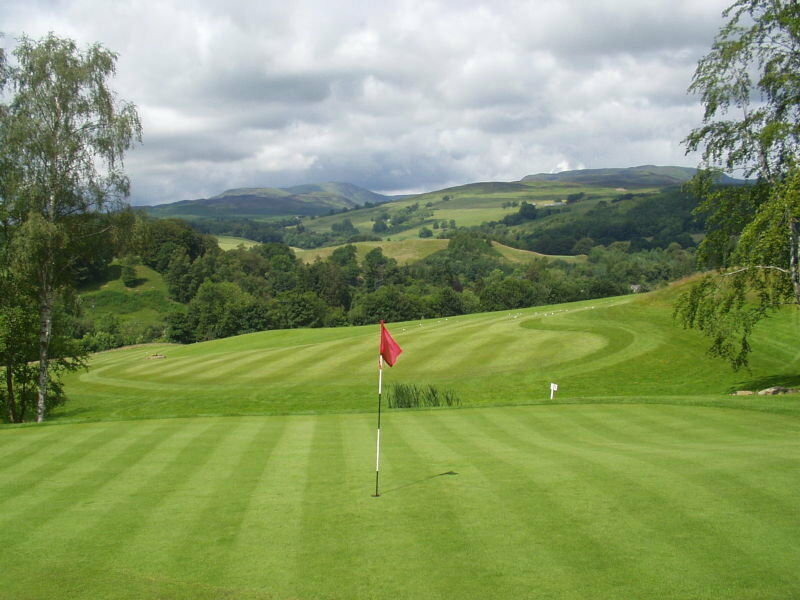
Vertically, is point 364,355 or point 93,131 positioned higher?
point 93,131

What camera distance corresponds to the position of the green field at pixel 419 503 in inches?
284

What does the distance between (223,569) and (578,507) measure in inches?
206

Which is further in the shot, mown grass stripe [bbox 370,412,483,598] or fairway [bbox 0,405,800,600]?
fairway [bbox 0,405,800,600]

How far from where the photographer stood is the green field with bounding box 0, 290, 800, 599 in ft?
23.6

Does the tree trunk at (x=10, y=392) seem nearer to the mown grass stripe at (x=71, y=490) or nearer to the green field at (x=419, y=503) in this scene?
the green field at (x=419, y=503)

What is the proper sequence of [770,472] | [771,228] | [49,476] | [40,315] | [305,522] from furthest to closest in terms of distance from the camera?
1. [40,315]
2. [771,228]
3. [49,476]
4. [770,472]
5. [305,522]

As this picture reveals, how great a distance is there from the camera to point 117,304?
136 meters

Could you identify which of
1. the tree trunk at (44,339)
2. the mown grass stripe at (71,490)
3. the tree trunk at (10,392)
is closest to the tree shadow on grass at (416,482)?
the mown grass stripe at (71,490)

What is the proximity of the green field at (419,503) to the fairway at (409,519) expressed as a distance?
0.12 ft

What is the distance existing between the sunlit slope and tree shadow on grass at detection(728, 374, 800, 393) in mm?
126

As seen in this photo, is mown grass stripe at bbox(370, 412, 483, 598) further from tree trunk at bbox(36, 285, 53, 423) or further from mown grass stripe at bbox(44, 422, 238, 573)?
tree trunk at bbox(36, 285, 53, 423)

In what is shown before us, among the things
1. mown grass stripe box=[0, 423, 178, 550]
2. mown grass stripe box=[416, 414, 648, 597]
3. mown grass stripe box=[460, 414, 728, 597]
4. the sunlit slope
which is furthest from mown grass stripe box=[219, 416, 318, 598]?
the sunlit slope

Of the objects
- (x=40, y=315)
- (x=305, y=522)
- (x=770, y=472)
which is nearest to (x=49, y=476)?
(x=305, y=522)

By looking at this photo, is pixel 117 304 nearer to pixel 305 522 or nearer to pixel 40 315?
pixel 40 315
